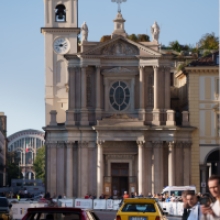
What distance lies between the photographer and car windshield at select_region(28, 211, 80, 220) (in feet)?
65.7

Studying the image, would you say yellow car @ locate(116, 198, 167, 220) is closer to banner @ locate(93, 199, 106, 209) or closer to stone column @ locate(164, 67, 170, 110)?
banner @ locate(93, 199, 106, 209)

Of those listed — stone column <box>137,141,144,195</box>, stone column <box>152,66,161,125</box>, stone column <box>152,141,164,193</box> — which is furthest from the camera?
stone column <box>152,66,161,125</box>

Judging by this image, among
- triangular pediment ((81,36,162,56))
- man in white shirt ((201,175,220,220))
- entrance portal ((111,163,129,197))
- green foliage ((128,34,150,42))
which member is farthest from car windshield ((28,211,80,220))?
green foliage ((128,34,150,42))

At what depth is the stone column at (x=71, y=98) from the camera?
72.6 metres

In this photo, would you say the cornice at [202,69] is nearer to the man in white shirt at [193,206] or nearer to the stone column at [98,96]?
the stone column at [98,96]

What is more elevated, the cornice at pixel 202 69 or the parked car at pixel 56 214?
the cornice at pixel 202 69

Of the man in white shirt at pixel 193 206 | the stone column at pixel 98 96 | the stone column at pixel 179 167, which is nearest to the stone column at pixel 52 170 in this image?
the stone column at pixel 98 96

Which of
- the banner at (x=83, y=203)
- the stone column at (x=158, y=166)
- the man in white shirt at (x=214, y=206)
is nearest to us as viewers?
the man in white shirt at (x=214, y=206)

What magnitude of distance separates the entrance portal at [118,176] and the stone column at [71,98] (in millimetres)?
5178

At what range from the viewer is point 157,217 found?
29.1 m

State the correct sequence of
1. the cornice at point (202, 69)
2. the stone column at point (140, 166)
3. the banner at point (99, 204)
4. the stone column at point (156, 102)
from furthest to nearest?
the cornice at point (202, 69) → the stone column at point (156, 102) → the stone column at point (140, 166) → the banner at point (99, 204)

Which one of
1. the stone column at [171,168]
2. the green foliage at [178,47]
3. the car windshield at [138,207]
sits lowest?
the car windshield at [138,207]

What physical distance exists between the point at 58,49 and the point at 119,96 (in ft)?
24.3

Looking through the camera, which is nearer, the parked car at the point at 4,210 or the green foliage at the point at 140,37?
the parked car at the point at 4,210
